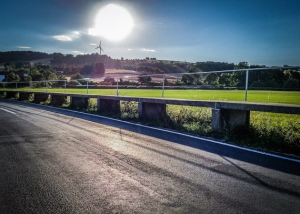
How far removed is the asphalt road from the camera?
267cm

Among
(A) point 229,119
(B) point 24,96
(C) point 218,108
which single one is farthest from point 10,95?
(A) point 229,119

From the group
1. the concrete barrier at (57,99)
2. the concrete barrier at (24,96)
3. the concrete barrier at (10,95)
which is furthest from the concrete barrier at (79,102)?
the concrete barrier at (10,95)

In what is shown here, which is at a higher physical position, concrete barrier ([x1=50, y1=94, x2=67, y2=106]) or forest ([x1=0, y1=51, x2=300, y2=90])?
forest ([x1=0, y1=51, x2=300, y2=90])

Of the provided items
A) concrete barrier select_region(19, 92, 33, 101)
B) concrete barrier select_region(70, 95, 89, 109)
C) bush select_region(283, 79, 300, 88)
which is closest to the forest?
bush select_region(283, 79, 300, 88)

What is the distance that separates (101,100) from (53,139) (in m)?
6.22

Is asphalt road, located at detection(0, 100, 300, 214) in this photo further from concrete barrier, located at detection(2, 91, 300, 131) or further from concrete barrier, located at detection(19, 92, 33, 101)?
concrete barrier, located at detection(19, 92, 33, 101)

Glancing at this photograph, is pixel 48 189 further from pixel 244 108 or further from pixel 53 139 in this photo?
pixel 244 108

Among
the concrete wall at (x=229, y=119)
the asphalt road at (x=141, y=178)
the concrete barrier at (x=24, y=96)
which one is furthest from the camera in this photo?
the concrete barrier at (x=24, y=96)

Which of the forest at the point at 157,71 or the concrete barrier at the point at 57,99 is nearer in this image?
the forest at the point at 157,71

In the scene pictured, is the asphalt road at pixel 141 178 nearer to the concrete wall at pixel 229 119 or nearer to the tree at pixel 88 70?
the concrete wall at pixel 229 119

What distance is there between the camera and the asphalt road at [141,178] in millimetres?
2666

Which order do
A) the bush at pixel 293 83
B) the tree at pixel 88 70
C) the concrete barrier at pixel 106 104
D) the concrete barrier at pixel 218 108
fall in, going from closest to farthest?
the concrete barrier at pixel 218 108, the bush at pixel 293 83, the concrete barrier at pixel 106 104, the tree at pixel 88 70

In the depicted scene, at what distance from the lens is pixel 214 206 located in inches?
104

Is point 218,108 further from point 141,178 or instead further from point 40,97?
point 40,97
